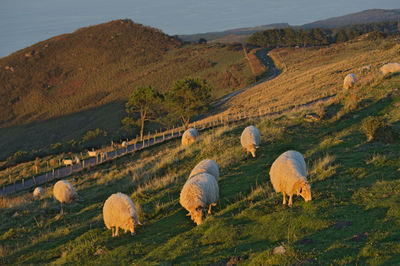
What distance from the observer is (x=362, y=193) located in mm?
11656

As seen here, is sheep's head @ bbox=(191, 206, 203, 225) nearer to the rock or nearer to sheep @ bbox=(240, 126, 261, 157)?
the rock

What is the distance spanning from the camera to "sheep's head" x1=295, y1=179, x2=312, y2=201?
11.9 metres

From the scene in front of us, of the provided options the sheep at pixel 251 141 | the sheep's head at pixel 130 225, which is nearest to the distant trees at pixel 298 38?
the sheep at pixel 251 141

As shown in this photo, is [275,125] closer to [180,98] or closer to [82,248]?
[82,248]

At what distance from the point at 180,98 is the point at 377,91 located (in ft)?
91.6

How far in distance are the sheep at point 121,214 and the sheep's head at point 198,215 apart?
2.17m

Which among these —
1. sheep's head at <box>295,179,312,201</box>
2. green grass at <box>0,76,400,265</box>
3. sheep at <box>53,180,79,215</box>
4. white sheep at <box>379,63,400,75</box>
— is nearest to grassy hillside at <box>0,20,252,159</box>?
white sheep at <box>379,63,400,75</box>

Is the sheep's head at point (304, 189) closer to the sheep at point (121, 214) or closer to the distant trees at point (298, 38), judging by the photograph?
the sheep at point (121, 214)

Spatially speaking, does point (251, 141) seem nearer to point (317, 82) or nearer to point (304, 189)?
point (304, 189)

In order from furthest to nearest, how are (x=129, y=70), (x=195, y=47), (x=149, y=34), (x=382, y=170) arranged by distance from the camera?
(x=149, y=34) < (x=195, y=47) < (x=129, y=70) < (x=382, y=170)

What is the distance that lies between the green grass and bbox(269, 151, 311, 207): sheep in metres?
0.40

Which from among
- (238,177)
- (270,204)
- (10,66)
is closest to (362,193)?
(270,204)

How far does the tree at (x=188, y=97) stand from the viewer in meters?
50.2

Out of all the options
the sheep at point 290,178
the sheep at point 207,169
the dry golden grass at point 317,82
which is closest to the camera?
the sheep at point 290,178
